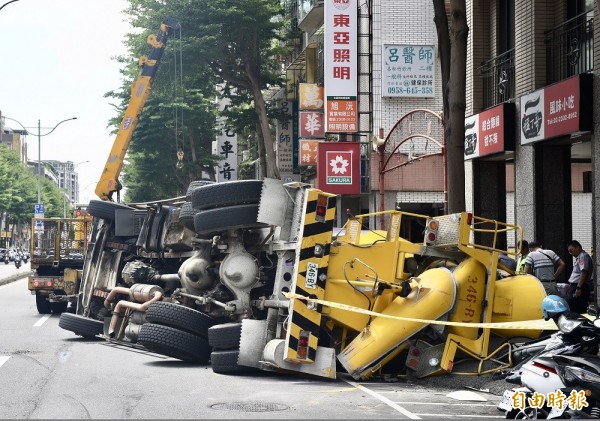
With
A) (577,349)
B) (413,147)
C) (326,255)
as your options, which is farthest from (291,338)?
(413,147)

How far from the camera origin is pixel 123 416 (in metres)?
9.86

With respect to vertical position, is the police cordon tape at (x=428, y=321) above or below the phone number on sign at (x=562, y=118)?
below

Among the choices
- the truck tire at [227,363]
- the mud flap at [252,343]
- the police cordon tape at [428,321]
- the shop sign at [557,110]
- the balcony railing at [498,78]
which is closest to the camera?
the police cordon tape at [428,321]

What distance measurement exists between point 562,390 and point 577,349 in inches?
23.5

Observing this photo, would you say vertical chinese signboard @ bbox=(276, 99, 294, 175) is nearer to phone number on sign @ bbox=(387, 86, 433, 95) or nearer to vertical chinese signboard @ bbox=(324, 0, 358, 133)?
phone number on sign @ bbox=(387, 86, 433, 95)

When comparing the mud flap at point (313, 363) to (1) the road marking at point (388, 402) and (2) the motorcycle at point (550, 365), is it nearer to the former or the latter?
(1) the road marking at point (388, 402)

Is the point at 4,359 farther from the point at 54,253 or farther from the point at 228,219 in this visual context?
→ the point at 54,253

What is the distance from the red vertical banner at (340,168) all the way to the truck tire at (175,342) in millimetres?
18538

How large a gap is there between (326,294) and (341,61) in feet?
67.2

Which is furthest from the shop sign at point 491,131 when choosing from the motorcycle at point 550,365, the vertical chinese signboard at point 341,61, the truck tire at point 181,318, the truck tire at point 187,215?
the motorcycle at point 550,365

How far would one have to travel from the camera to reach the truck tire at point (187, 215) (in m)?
15.9

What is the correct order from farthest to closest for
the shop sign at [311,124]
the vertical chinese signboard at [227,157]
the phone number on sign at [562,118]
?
the vertical chinese signboard at [227,157], the shop sign at [311,124], the phone number on sign at [562,118]

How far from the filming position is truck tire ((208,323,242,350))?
1325cm

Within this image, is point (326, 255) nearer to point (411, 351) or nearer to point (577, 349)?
point (411, 351)
